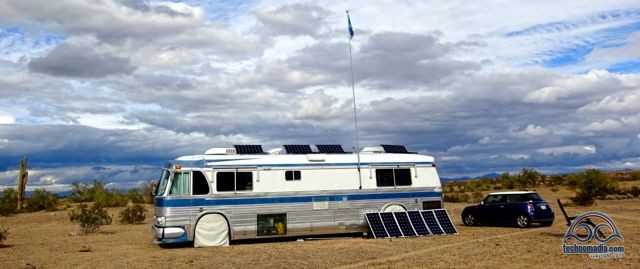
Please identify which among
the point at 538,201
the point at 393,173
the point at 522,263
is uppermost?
the point at 393,173

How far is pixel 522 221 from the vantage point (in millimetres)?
19141

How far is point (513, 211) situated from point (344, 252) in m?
8.32

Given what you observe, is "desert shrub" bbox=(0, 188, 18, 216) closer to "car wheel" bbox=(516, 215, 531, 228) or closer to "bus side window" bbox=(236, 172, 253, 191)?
"bus side window" bbox=(236, 172, 253, 191)

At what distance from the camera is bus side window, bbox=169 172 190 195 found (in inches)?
632

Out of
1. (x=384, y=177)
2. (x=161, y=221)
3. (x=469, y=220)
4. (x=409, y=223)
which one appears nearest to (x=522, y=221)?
(x=469, y=220)

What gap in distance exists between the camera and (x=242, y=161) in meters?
16.9

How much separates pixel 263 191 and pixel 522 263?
827 centimetres

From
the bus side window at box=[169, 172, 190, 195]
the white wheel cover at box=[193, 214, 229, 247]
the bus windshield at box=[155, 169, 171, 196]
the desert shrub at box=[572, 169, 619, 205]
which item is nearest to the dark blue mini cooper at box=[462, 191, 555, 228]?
the white wheel cover at box=[193, 214, 229, 247]

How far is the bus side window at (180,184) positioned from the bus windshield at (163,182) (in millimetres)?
332

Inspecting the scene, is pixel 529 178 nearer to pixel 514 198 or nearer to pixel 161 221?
pixel 514 198

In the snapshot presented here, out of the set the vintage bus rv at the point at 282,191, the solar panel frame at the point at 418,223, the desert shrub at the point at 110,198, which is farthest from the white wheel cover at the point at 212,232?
the desert shrub at the point at 110,198

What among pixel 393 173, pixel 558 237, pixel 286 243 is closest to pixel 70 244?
pixel 286 243

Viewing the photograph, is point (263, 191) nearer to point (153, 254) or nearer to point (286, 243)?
point (286, 243)

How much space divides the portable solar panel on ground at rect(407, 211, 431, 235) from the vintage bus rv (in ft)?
1.58
